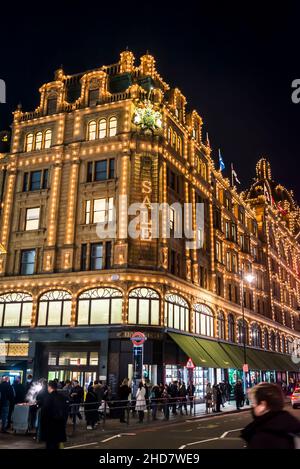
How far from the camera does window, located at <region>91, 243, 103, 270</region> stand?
3678 centimetres

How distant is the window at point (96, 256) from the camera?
36781 millimetres

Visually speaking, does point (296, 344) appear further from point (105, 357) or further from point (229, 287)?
point (105, 357)

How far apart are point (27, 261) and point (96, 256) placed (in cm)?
653

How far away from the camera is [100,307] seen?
35.4 meters

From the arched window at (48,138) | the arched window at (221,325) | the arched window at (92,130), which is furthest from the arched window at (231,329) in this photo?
the arched window at (48,138)

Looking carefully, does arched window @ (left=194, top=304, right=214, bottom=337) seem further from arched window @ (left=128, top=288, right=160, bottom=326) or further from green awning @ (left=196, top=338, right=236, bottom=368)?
arched window @ (left=128, top=288, right=160, bottom=326)

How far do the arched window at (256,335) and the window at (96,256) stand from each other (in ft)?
90.1

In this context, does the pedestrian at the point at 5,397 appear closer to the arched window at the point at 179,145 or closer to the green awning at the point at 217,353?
the green awning at the point at 217,353

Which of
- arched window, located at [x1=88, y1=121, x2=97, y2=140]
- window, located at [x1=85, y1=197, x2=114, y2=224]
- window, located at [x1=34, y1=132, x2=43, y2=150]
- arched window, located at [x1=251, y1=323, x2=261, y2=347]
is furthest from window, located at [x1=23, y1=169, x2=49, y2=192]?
arched window, located at [x1=251, y1=323, x2=261, y2=347]

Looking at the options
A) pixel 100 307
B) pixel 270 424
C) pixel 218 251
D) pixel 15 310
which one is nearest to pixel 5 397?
pixel 270 424

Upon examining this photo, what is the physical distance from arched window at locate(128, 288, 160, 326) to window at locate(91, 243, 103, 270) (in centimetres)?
377

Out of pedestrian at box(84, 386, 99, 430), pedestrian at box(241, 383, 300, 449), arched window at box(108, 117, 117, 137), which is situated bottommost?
pedestrian at box(84, 386, 99, 430)

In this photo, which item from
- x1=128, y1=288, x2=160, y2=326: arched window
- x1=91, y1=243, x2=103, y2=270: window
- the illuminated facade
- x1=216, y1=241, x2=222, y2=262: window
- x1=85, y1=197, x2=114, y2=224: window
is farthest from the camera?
x1=216, y1=241, x2=222, y2=262: window
